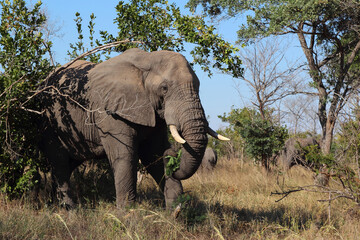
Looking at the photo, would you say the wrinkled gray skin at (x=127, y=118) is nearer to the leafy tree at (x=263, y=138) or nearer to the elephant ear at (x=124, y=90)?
the elephant ear at (x=124, y=90)

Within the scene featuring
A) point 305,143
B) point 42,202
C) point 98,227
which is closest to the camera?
point 98,227

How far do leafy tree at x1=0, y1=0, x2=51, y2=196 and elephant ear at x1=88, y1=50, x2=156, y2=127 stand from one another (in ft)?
3.21

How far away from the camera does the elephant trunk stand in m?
6.44

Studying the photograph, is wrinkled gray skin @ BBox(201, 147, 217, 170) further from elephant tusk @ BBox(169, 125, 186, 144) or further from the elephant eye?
elephant tusk @ BBox(169, 125, 186, 144)

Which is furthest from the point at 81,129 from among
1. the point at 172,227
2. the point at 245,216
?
the point at 245,216

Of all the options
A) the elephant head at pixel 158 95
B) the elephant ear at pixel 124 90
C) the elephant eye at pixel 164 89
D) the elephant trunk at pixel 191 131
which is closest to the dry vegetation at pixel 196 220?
the elephant trunk at pixel 191 131

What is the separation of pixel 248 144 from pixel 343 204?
5617mm

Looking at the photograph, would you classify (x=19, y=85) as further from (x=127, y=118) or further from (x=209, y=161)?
(x=209, y=161)

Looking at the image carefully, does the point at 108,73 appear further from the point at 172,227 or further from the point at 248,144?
the point at 248,144

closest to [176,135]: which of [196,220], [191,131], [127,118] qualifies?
[191,131]

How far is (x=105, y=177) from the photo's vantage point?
9.27 m

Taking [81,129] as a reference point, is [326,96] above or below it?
above

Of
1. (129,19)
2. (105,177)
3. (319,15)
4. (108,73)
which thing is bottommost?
(105,177)

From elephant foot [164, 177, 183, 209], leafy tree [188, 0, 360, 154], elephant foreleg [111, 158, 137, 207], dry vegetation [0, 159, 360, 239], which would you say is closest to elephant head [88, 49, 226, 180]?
elephant foot [164, 177, 183, 209]
